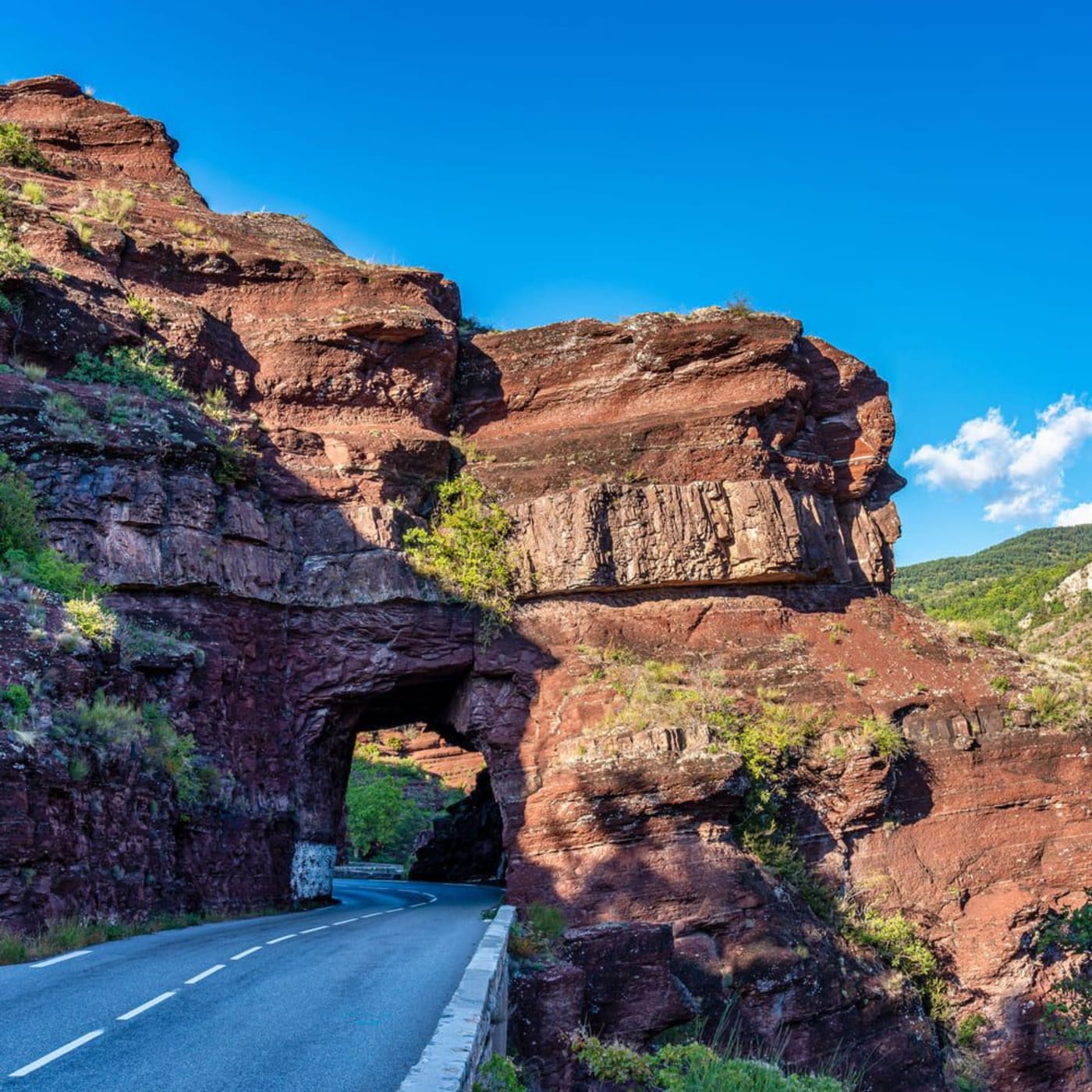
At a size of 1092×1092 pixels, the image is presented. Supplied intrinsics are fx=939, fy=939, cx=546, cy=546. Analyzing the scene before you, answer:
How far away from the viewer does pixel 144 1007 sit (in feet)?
29.3

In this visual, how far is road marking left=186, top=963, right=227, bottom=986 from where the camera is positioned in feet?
34.4

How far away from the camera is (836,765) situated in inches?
948

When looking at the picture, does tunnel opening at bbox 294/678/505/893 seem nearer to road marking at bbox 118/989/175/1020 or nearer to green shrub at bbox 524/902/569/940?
green shrub at bbox 524/902/569/940

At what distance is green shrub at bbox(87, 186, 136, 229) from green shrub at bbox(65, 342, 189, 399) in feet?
18.0

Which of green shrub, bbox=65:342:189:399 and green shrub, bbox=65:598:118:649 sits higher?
green shrub, bbox=65:342:189:399

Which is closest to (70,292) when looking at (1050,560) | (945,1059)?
(945,1059)

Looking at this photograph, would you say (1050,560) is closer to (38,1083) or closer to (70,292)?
(70,292)

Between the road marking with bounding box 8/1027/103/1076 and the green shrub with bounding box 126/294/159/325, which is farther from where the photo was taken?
the green shrub with bounding box 126/294/159/325

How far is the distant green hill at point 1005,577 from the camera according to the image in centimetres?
9012

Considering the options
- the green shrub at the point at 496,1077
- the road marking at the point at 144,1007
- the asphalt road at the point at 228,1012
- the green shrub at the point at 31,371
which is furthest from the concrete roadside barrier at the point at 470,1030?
the green shrub at the point at 31,371

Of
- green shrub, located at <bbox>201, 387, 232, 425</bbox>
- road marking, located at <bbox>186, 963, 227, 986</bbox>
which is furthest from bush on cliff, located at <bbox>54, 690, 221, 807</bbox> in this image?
green shrub, located at <bbox>201, 387, 232, 425</bbox>

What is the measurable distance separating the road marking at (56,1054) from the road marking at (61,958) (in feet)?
14.4

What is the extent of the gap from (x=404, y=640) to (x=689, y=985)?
12194 mm

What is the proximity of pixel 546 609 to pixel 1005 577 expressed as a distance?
100071 mm
